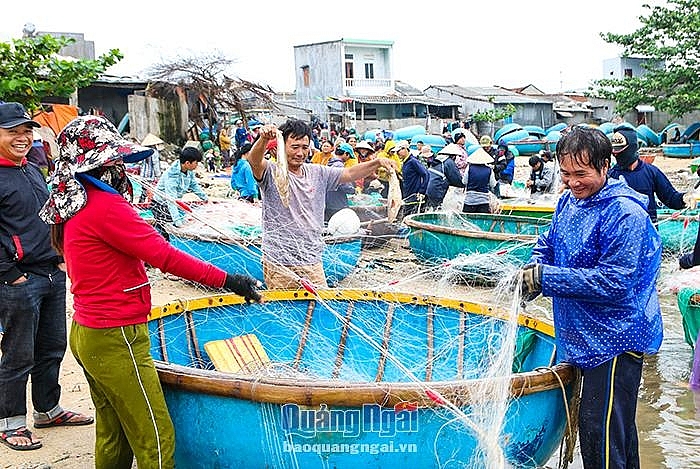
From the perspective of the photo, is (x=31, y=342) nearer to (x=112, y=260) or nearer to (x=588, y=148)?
(x=112, y=260)

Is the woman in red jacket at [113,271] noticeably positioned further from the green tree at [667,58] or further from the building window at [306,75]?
the building window at [306,75]

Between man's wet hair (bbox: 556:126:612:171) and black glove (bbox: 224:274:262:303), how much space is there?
150 cm

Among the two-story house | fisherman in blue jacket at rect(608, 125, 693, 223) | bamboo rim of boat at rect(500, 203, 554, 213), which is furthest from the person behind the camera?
the two-story house

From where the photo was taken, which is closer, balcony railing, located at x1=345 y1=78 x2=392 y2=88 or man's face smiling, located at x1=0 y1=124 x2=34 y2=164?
man's face smiling, located at x1=0 y1=124 x2=34 y2=164

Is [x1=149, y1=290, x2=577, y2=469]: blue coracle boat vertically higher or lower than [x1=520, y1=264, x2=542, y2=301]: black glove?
lower

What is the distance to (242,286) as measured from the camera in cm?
315

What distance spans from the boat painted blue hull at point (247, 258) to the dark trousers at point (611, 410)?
4504mm

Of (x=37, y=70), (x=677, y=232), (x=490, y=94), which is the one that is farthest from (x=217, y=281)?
(x=490, y=94)

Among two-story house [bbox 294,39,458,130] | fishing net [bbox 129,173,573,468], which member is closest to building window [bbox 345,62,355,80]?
two-story house [bbox 294,39,458,130]

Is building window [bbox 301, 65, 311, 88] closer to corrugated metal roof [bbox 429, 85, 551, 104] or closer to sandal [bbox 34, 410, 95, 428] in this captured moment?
corrugated metal roof [bbox 429, 85, 551, 104]

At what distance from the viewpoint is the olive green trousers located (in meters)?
3.06

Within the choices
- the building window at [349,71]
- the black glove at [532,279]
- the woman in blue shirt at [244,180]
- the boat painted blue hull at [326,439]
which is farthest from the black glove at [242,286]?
the building window at [349,71]

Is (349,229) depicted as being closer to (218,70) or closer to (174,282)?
(174,282)

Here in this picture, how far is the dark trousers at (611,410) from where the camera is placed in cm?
304
